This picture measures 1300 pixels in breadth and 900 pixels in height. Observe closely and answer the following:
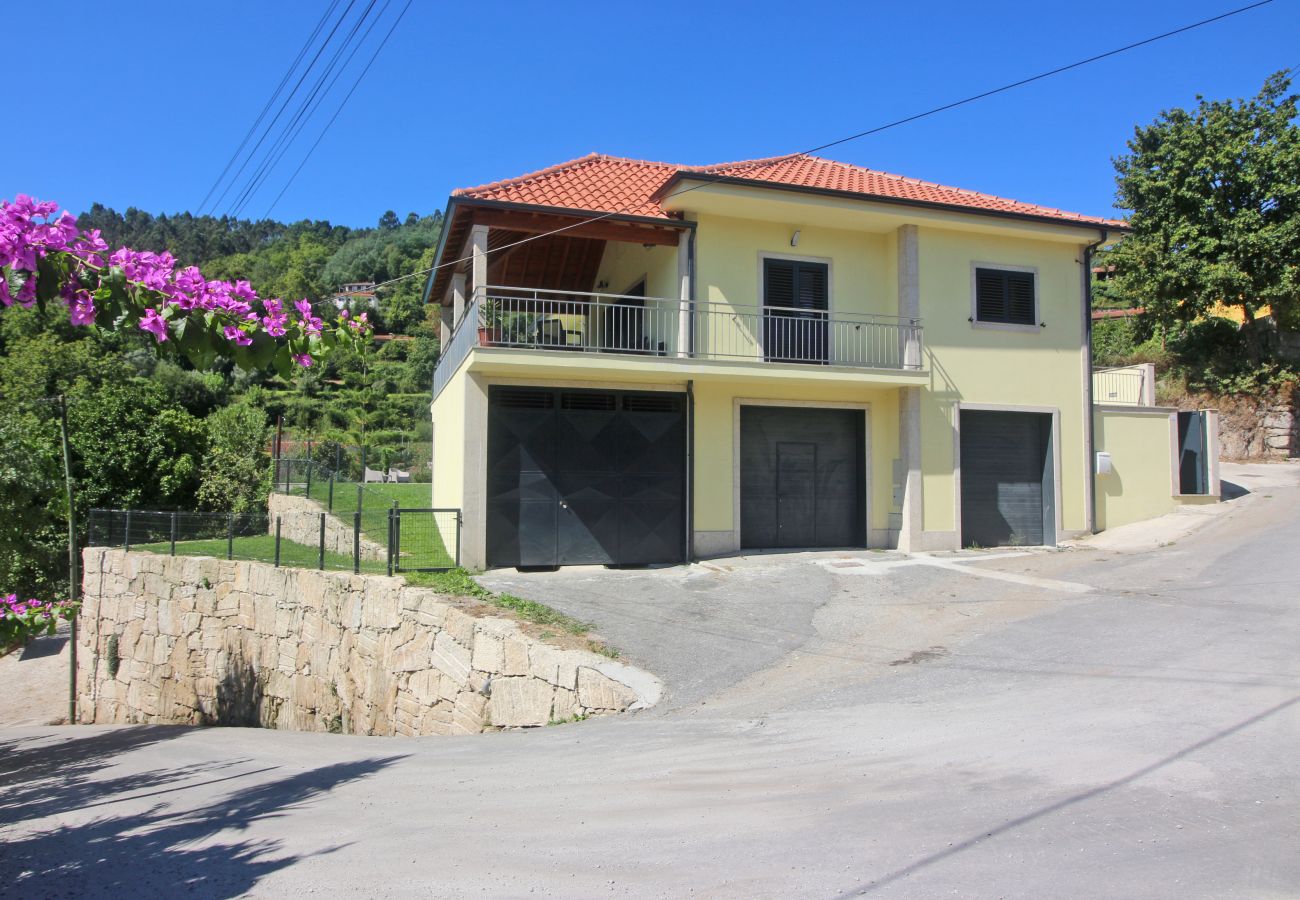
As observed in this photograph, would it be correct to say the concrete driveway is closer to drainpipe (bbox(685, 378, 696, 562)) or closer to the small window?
drainpipe (bbox(685, 378, 696, 562))

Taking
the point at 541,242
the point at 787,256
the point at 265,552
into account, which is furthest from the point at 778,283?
the point at 265,552

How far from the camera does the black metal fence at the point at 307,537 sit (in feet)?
42.1

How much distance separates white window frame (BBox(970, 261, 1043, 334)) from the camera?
1677cm

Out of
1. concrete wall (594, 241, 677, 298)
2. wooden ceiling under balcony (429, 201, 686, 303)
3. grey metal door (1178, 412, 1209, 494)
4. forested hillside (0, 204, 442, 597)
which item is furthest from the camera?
grey metal door (1178, 412, 1209, 494)

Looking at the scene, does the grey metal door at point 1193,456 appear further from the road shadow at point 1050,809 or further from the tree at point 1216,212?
the road shadow at point 1050,809

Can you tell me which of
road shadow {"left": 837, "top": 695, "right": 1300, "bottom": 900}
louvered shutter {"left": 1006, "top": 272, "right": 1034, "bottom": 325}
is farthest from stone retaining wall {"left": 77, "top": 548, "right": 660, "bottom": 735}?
louvered shutter {"left": 1006, "top": 272, "right": 1034, "bottom": 325}

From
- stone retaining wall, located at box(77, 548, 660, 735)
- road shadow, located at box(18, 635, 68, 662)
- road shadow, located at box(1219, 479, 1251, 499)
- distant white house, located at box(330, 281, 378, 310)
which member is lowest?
road shadow, located at box(18, 635, 68, 662)

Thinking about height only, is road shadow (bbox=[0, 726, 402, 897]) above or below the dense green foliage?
below

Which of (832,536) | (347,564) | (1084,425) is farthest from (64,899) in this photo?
(1084,425)

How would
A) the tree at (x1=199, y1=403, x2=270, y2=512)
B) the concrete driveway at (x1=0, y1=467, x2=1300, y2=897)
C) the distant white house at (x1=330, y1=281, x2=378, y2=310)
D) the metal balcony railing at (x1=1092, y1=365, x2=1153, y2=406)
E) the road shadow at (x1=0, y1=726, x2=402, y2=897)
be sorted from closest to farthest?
the concrete driveway at (x1=0, y1=467, x2=1300, y2=897)
the road shadow at (x1=0, y1=726, x2=402, y2=897)
the distant white house at (x1=330, y1=281, x2=378, y2=310)
the metal balcony railing at (x1=1092, y1=365, x2=1153, y2=406)
the tree at (x1=199, y1=403, x2=270, y2=512)

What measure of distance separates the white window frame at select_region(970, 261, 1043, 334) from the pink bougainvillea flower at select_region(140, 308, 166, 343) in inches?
595

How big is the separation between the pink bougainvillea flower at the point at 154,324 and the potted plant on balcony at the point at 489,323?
9.00m

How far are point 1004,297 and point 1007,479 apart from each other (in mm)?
3616

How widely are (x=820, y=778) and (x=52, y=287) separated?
5173mm
